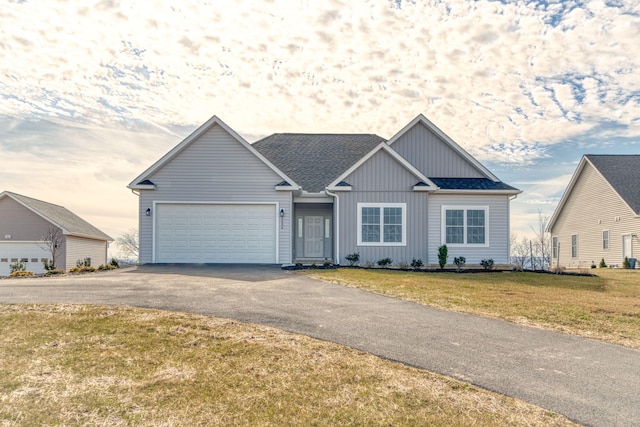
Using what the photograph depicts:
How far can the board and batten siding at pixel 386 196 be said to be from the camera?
20.1 meters

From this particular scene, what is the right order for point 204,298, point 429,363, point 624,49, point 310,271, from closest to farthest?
point 429,363 < point 204,298 < point 310,271 < point 624,49

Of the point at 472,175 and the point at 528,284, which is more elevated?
the point at 472,175

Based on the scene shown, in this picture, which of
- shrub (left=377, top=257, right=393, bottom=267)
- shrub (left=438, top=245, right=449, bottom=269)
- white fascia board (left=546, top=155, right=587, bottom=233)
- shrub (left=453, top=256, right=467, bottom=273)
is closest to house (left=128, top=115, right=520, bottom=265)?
shrub (left=377, top=257, right=393, bottom=267)

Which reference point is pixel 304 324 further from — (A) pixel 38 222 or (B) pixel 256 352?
(A) pixel 38 222

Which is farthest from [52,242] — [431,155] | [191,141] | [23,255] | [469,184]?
[469,184]

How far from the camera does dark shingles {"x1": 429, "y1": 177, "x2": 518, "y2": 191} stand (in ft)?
69.3

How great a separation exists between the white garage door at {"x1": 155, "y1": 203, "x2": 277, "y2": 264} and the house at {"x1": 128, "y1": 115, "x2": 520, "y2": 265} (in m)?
0.04

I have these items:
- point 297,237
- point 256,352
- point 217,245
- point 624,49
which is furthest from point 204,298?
point 624,49

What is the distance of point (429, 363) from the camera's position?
6258 mm

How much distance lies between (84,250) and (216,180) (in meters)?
19.6

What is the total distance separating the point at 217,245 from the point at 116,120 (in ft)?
22.7

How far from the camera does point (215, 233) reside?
63.6 feet

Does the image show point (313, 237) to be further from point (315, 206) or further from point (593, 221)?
point (593, 221)

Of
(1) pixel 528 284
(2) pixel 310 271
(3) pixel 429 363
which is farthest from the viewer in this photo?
(2) pixel 310 271
